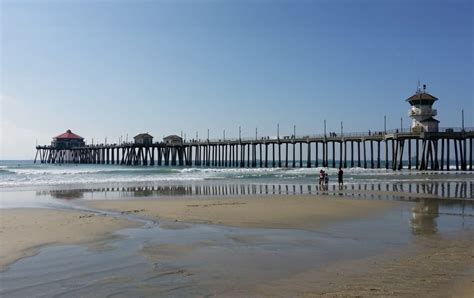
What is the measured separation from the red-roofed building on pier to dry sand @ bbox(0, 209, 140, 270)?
10031 centimetres

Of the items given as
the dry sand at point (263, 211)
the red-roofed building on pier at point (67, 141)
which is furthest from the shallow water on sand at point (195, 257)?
the red-roofed building on pier at point (67, 141)

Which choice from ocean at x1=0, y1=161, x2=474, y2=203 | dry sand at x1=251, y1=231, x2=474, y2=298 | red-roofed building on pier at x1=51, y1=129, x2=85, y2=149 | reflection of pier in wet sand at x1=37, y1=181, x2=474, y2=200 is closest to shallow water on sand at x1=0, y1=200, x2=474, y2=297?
dry sand at x1=251, y1=231, x2=474, y2=298

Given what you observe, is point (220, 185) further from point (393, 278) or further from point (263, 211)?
point (393, 278)

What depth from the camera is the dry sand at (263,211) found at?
Result: 13039 millimetres

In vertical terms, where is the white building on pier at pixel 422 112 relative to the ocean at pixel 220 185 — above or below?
above

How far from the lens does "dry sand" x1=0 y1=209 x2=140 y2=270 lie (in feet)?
29.4

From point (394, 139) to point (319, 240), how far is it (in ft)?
151

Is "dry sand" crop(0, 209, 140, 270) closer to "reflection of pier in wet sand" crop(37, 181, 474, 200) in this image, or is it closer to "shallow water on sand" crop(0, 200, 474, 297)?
"shallow water on sand" crop(0, 200, 474, 297)

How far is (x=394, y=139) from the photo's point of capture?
172 ft

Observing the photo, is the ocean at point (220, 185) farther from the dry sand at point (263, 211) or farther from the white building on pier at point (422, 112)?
the white building on pier at point (422, 112)

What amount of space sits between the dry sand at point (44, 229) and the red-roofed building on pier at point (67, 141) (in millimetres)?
100307

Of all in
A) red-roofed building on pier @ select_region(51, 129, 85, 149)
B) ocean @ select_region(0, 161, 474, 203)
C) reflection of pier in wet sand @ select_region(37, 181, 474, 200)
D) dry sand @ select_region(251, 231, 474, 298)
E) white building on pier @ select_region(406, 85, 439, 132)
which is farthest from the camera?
red-roofed building on pier @ select_region(51, 129, 85, 149)

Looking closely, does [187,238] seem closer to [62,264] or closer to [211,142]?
[62,264]

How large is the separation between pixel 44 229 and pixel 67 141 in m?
106
